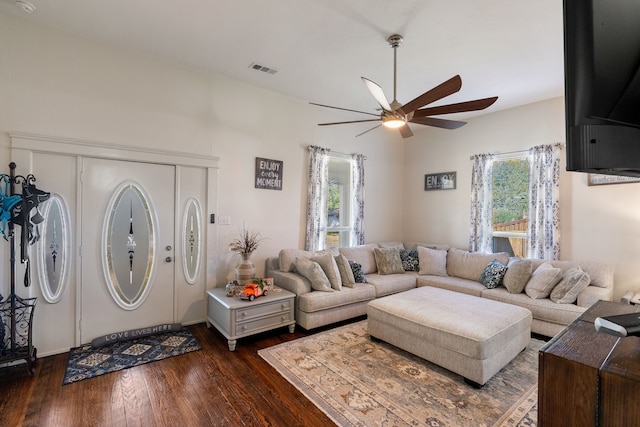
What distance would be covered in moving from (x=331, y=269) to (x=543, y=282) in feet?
8.50

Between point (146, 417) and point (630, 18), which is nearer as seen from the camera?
point (630, 18)

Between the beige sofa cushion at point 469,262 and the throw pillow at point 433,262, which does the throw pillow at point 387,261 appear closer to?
the throw pillow at point 433,262

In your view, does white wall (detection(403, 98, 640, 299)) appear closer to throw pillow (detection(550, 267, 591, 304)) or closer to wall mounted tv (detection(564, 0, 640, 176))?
throw pillow (detection(550, 267, 591, 304))

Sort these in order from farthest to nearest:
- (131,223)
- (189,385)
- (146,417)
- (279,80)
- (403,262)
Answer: (403,262) < (279,80) < (131,223) < (189,385) < (146,417)

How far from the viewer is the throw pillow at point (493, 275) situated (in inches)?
161

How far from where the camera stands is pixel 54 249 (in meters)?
A: 3.02

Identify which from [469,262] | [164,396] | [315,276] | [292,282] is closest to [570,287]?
[469,262]

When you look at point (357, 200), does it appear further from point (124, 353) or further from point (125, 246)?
point (124, 353)

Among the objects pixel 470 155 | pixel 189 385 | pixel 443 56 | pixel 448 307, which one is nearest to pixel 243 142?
pixel 443 56

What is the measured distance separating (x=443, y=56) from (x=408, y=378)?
328 cm

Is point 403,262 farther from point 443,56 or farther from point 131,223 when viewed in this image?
point 131,223

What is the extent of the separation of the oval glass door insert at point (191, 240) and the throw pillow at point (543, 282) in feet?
13.8

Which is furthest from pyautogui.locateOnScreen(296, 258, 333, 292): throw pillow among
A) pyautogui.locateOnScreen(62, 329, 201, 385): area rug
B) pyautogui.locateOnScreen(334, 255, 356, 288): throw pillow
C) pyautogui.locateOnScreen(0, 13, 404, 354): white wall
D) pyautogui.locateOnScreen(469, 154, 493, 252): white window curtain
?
pyautogui.locateOnScreen(469, 154, 493, 252): white window curtain

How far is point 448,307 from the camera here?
308cm
